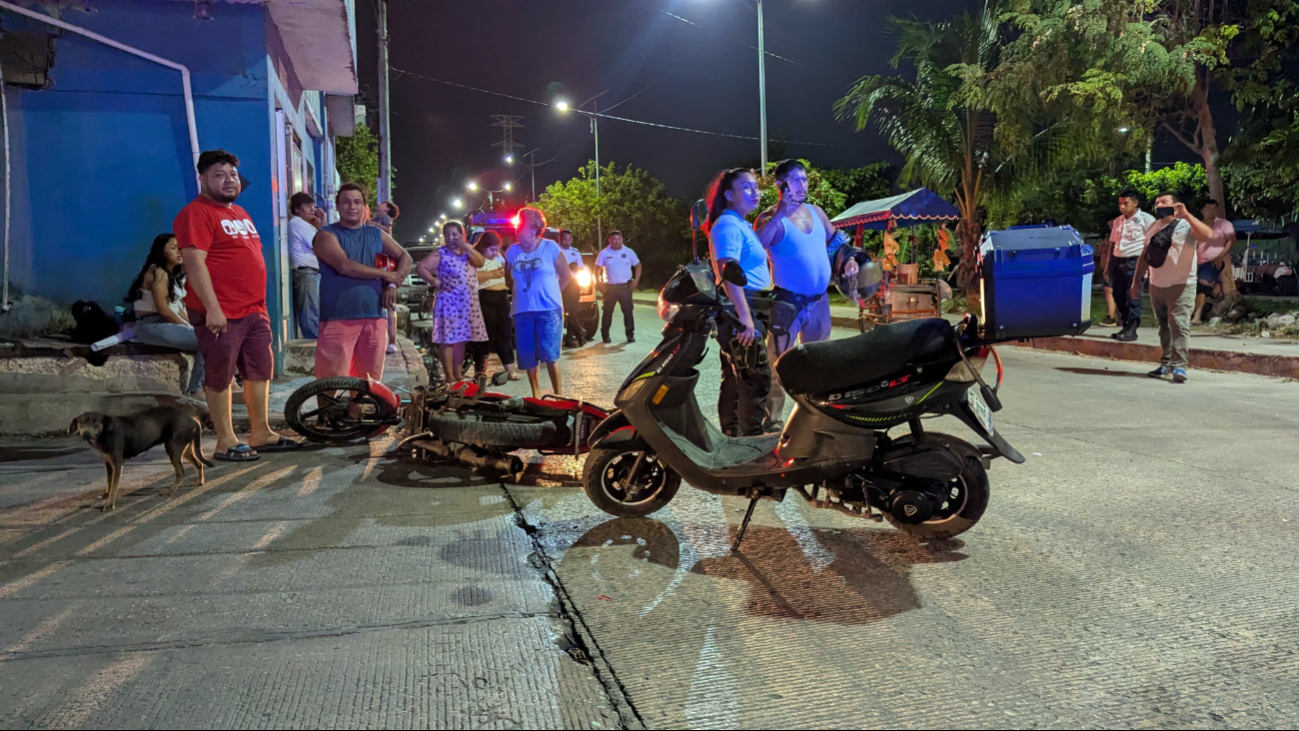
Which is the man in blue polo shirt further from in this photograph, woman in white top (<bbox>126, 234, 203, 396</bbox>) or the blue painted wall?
the blue painted wall

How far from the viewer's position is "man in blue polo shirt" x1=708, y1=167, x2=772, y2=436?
510 cm

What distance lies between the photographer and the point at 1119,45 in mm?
13820

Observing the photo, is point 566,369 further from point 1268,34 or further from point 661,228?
point 661,228

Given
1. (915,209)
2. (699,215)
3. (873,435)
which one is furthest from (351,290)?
(915,209)

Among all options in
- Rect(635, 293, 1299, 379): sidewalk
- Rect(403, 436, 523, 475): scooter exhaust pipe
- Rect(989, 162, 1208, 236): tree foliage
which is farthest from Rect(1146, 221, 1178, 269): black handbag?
Rect(989, 162, 1208, 236): tree foliage

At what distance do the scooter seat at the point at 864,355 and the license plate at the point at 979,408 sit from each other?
0.24 meters

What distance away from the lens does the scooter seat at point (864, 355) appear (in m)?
3.90

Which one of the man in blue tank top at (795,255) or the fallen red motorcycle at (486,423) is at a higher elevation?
the man in blue tank top at (795,255)

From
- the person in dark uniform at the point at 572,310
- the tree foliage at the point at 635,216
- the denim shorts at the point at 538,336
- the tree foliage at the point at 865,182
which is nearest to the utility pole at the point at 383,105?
the person in dark uniform at the point at 572,310

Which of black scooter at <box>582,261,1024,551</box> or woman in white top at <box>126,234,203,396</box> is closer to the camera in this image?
black scooter at <box>582,261,1024,551</box>

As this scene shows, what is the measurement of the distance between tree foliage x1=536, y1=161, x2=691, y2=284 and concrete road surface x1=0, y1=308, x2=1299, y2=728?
4461cm

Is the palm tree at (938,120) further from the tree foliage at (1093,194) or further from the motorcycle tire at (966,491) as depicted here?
the motorcycle tire at (966,491)

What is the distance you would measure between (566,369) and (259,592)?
24.9 ft

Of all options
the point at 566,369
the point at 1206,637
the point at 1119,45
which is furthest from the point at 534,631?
the point at 1119,45
